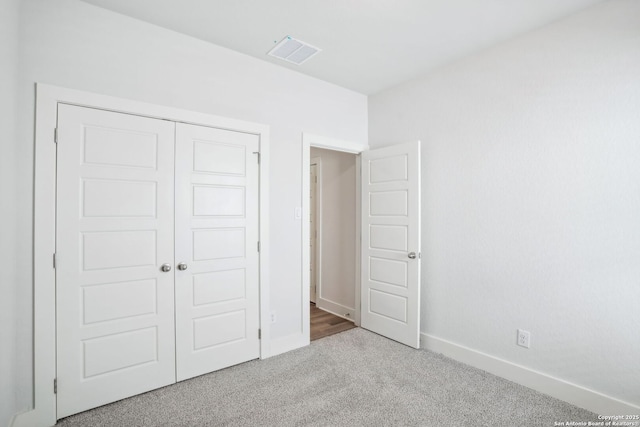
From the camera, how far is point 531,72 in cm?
237

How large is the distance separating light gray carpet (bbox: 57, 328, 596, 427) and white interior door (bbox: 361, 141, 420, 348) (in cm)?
53

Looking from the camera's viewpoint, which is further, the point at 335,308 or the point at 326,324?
the point at 335,308

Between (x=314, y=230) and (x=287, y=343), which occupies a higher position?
(x=314, y=230)

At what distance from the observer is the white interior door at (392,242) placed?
3.02 meters

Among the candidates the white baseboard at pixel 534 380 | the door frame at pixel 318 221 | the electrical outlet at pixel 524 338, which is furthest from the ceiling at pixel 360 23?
the white baseboard at pixel 534 380

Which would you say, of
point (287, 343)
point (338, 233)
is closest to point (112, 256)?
point (287, 343)

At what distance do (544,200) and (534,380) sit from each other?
4.59 ft

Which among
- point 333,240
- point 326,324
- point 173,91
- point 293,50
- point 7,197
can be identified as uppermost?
point 293,50

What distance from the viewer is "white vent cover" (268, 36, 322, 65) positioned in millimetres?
2537

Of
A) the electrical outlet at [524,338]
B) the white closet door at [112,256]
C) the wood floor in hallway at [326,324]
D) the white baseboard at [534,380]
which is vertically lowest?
the wood floor in hallway at [326,324]

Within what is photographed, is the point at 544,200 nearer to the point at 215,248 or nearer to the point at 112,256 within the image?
the point at 215,248

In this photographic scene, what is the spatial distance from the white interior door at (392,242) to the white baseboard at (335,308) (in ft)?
1.18

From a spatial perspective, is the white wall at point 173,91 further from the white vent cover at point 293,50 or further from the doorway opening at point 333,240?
the doorway opening at point 333,240

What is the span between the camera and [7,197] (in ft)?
5.49
